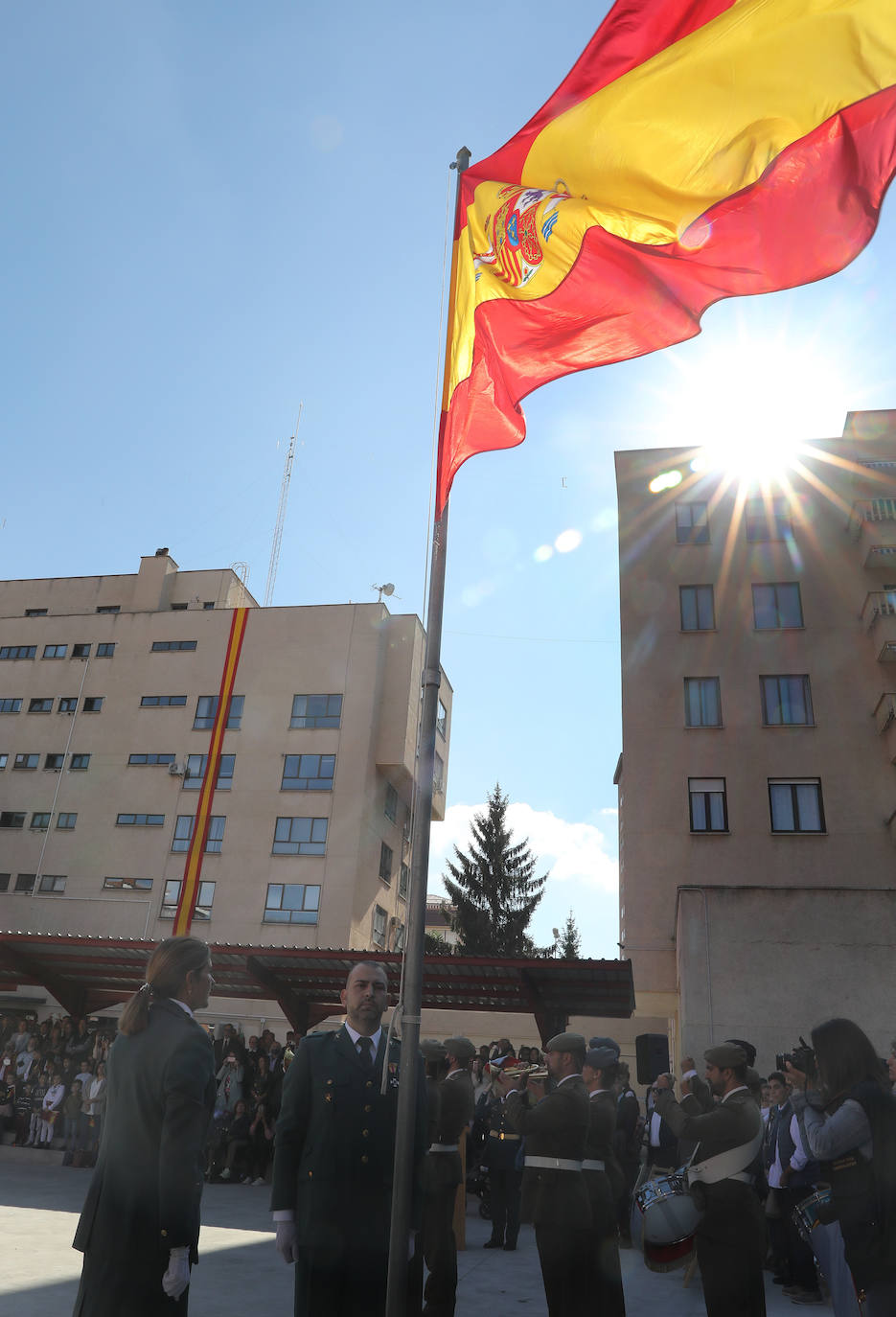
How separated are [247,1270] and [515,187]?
349 inches

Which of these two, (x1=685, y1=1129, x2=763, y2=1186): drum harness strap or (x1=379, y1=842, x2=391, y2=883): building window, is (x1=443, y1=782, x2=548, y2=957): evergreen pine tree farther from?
(x1=685, y1=1129, x2=763, y2=1186): drum harness strap

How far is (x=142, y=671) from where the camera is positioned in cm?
4659

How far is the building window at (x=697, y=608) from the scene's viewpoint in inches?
1218

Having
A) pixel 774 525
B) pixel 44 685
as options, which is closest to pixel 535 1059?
pixel 774 525

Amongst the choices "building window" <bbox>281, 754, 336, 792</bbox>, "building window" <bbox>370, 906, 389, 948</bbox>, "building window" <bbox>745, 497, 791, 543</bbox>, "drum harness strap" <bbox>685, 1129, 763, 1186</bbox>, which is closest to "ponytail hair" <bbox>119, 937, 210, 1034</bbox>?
"drum harness strap" <bbox>685, 1129, 763, 1186</bbox>

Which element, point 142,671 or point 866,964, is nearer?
point 866,964

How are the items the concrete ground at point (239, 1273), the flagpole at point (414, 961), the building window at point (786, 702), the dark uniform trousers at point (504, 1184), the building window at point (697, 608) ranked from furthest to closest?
the building window at point (697, 608), the building window at point (786, 702), the dark uniform trousers at point (504, 1184), the concrete ground at point (239, 1273), the flagpole at point (414, 961)

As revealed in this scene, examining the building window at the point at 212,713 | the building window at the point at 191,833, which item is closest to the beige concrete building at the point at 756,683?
the building window at the point at 191,833

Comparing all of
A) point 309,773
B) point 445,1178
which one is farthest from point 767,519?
point 445,1178

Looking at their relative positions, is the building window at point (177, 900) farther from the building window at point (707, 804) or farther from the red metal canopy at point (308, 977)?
the building window at point (707, 804)

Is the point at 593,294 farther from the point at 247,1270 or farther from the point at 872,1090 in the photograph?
the point at 247,1270

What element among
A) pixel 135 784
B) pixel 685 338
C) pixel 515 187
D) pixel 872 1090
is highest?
pixel 135 784

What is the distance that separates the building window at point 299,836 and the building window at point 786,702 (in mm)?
20445

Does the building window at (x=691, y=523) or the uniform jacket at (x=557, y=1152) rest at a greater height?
the building window at (x=691, y=523)
